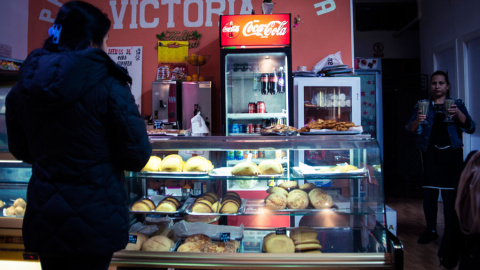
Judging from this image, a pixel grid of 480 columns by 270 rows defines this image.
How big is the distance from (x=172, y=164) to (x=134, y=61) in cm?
366

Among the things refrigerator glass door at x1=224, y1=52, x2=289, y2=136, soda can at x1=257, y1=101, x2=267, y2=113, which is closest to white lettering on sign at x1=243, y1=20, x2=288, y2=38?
refrigerator glass door at x1=224, y1=52, x2=289, y2=136

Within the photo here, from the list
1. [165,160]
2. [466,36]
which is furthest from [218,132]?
[466,36]

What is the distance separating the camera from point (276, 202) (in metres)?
2.17

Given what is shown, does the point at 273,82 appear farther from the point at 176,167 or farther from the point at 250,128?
the point at 176,167

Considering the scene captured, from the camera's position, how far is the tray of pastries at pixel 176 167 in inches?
88.5

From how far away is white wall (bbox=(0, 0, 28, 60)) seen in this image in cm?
515

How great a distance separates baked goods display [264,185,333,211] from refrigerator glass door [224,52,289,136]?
2.20 meters

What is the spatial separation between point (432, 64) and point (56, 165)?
7.29 meters

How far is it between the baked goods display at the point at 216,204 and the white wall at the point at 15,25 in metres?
4.81

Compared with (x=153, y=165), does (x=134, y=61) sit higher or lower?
higher

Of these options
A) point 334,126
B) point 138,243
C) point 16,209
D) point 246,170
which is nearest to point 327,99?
point 334,126

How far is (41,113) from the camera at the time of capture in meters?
1.27

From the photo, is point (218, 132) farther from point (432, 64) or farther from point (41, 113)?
point (432, 64)

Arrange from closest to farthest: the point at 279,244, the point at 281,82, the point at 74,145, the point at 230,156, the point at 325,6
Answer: the point at 74,145
the point at 279,244
the point at 230,156
the point at 281,82
the point at 325,6
